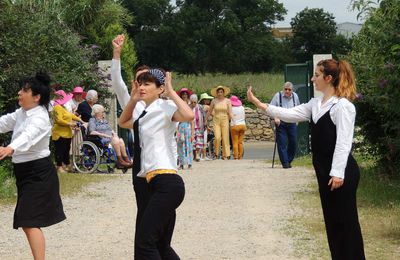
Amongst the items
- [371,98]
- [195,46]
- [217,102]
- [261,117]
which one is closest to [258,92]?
[261,117]

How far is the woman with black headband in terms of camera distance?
6.85 meters

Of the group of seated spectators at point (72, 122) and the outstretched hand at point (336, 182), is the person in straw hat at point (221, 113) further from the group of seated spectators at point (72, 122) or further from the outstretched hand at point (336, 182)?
the outstretched hand at point (336, 182)

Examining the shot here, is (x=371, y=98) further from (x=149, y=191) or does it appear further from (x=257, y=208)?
(x=149, y=191)

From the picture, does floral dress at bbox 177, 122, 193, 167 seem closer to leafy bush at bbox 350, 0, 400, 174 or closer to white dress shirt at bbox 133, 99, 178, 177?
leafy bush at bbox 350, 0, 400, 174

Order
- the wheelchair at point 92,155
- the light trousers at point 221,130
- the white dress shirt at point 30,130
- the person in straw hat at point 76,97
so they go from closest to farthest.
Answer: the white dress shirt at point 30,130 → the wheelchair at point 92,155 → the person in straw hat at point 76,97 → the light trousers at point 221,130

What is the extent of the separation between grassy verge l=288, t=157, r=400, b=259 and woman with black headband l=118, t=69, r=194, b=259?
2146mm

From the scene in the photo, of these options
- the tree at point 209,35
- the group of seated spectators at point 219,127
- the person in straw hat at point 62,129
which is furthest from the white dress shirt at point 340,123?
the tree at point 209,35

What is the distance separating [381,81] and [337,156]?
4.78 metres

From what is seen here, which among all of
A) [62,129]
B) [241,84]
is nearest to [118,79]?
[62,129]

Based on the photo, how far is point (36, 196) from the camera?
7.95m

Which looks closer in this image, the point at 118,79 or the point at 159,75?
the point at 159,75

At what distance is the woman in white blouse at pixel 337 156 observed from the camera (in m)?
7.08

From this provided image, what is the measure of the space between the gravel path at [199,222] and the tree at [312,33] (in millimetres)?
67445

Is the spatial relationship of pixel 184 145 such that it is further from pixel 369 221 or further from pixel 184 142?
pixel 369 221
